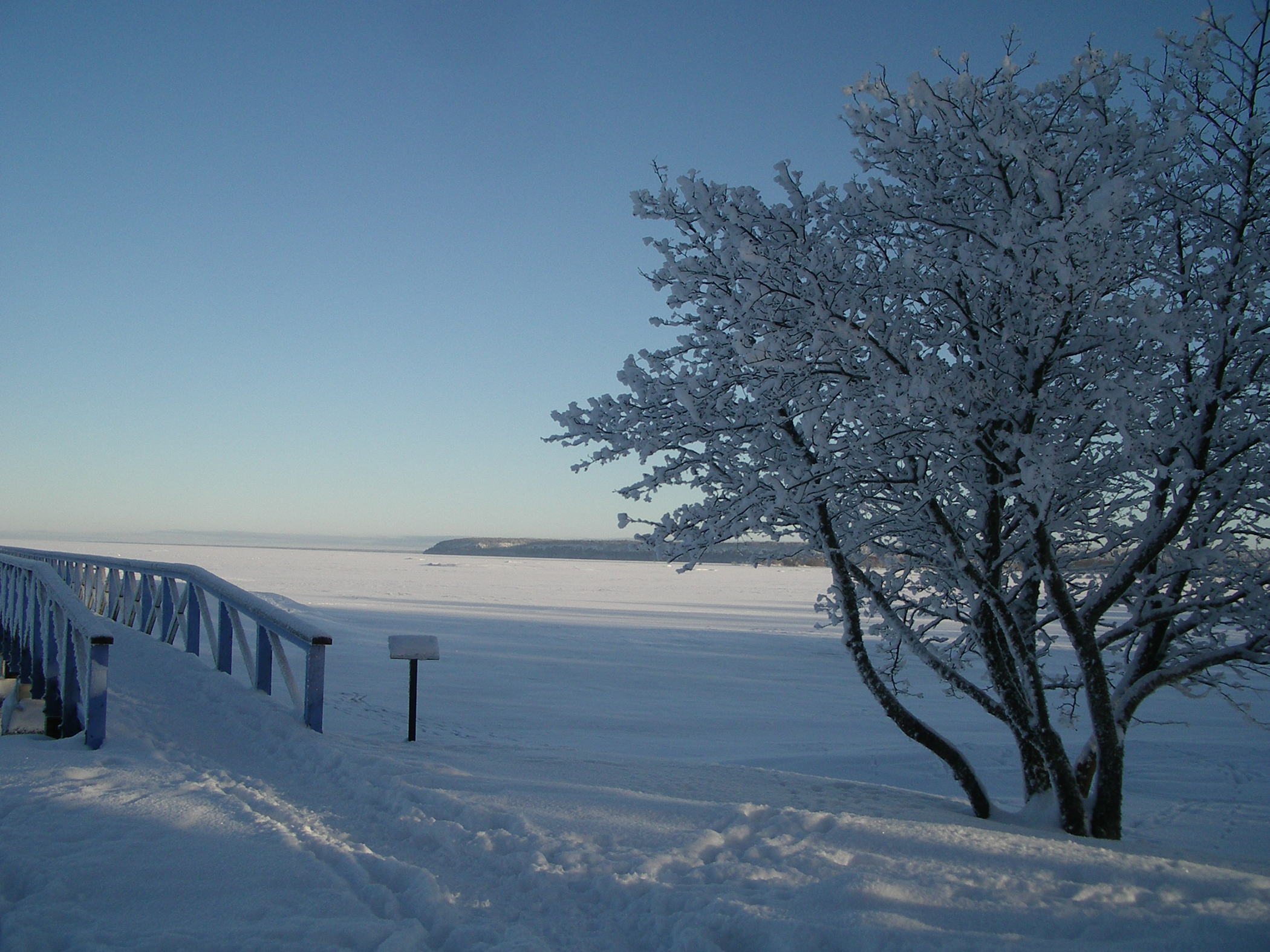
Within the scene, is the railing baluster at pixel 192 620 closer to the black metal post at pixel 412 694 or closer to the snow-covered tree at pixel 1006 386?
the black metal post at pixel 412 694

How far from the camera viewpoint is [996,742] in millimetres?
9992

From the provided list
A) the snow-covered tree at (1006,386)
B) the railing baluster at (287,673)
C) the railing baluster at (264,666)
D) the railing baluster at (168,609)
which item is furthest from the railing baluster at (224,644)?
the snow-covered tree at (1006,386)

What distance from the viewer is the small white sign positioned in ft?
22.0

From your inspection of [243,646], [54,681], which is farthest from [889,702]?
[54,681]

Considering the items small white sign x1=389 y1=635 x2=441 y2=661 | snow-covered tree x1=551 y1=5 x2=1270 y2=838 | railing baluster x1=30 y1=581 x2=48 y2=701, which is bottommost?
railing baluster x1=30 y1=581 x2=48 y2=701

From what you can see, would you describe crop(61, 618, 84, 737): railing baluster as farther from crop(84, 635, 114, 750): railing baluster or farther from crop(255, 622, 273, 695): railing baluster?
crop(255, 622, 273, 695): railing baluster

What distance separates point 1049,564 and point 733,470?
224 centimetres

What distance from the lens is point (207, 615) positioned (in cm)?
809

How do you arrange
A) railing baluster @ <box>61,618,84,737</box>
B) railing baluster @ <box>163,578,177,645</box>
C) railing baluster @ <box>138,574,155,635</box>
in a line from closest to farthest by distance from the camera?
railing baluster @ <box>61,618,84,737</box>, railing baluster @ <box>163,578,177,645</box>, railing baluster @ <box>138,574,155,635</box>

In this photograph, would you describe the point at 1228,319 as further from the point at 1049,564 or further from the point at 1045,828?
the point at 1045,828

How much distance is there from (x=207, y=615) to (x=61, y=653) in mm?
2176

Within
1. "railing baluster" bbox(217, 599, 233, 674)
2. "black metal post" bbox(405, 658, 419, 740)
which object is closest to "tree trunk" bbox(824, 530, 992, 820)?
"black metal post" bbox(405, 658, 419, 740)

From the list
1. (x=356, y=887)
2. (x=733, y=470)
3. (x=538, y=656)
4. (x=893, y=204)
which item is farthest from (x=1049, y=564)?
(x=538, y=656)

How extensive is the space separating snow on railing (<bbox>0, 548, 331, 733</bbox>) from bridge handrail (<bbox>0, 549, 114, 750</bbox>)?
0.56 ft
